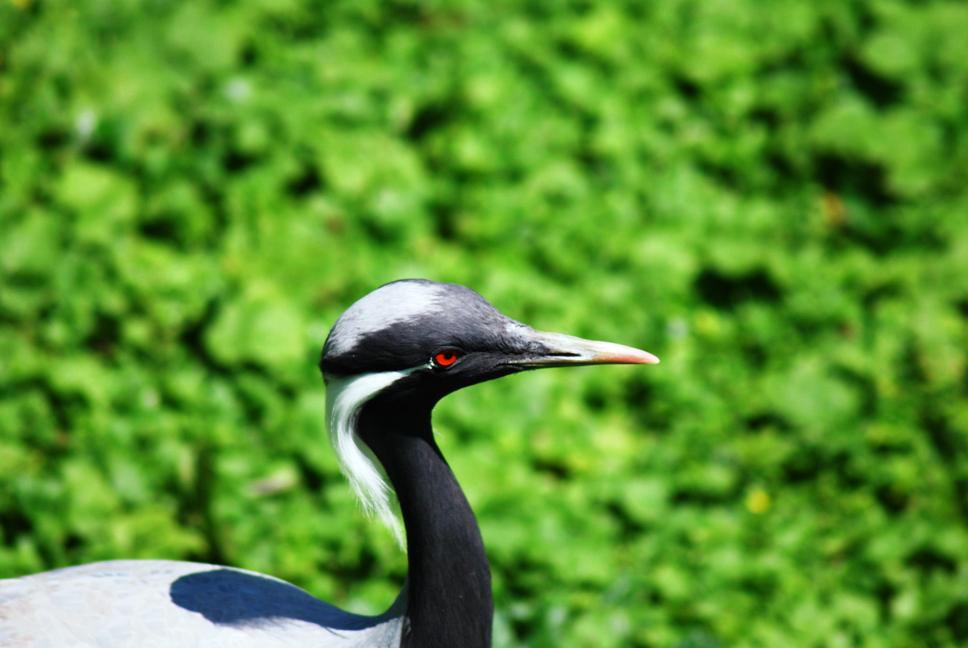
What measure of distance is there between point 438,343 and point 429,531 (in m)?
0.50

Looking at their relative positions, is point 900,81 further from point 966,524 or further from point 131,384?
point 131,384

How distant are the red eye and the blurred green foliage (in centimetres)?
149

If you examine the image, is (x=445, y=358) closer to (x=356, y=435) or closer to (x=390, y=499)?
(x=356, y=435)

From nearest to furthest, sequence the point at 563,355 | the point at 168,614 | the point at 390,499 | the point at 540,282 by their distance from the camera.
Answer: the point at 563,355 → the point at 168,614 → the point at 390,499 → the point at 540,282

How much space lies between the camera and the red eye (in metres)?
2.66

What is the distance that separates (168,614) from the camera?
284 cm

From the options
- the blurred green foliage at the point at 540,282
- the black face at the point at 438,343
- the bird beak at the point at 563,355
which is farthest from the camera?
the blurred green foliage at the point at 540,282

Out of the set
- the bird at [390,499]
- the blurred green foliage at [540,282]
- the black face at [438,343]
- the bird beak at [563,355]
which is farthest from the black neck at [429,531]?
the blurred green foliage at [540,282]

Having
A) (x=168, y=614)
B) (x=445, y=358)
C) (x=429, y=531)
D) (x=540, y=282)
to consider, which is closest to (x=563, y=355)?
(x=445, y=358)

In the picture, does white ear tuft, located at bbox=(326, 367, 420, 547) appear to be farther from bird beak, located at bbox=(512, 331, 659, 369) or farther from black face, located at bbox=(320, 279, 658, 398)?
bird beak, located at bbox=(512, 331, 659, 369)

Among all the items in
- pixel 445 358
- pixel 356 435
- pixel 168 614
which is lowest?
pixel 168 614

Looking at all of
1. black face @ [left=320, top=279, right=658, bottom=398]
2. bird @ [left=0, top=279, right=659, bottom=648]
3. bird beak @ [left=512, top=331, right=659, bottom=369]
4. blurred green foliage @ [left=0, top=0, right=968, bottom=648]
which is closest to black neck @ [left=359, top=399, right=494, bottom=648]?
bird @ [left=0, top=279, right=659, bottom=648]

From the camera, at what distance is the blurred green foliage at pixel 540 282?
4.07m

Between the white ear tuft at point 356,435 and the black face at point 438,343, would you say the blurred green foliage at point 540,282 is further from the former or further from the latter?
the black face at point 438,343
